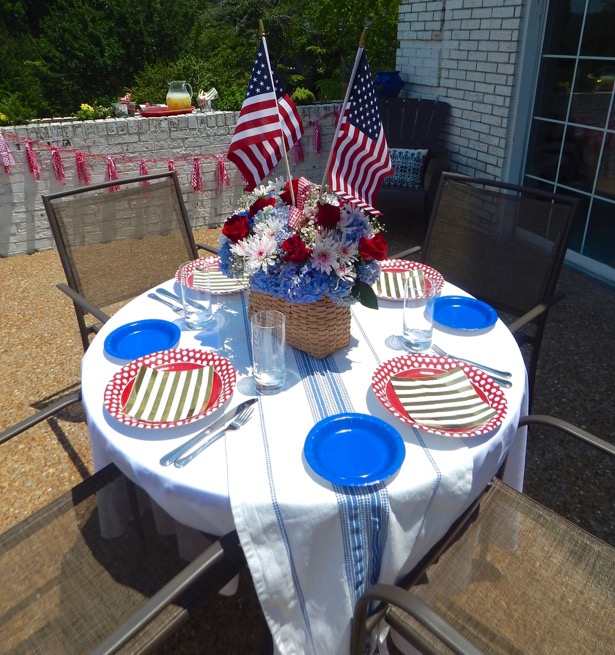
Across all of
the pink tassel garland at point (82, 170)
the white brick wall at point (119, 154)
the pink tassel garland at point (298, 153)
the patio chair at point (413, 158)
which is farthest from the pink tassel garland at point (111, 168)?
the patio chair at point (413, 158)

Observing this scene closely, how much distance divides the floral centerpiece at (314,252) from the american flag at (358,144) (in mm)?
103

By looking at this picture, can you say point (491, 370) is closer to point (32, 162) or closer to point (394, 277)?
point (394, 277)

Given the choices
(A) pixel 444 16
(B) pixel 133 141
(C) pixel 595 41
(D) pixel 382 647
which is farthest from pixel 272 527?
(A) pixel 444 16

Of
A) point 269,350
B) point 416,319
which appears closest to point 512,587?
point 416,319

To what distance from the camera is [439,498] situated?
1.22 m

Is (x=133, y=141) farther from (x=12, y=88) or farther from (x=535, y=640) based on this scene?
(x=12, y=88)

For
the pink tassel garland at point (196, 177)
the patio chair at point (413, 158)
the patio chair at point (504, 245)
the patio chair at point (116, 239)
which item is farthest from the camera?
the pink tassel garland at point (196, 177)

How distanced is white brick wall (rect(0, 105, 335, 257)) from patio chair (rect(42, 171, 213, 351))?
2.58 m

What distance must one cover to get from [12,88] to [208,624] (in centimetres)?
1846

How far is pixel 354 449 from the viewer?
1276 millimetres

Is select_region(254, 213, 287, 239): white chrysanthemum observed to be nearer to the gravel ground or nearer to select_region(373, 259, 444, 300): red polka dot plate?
select_region(373, 259, 444, 300): red polka dot plate

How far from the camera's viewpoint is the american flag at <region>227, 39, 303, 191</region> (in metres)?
1.65

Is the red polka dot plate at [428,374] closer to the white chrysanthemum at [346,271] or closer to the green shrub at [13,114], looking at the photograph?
the white chrysanthemum at [346,271]

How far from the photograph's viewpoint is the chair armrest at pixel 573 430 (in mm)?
1456
